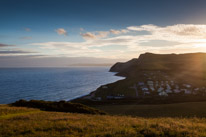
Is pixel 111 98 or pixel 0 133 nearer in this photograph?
pixel 0 133

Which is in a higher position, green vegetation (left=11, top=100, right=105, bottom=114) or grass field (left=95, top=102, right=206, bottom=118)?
green vegetation (left=11, top=100, right=105, bottom=114)

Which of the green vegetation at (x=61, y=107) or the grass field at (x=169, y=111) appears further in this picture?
the grass field at (x=169, y=111)

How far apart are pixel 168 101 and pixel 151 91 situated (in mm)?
18009

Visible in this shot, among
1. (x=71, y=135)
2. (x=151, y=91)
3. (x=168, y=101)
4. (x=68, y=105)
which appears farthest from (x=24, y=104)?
(x=151, y=91)

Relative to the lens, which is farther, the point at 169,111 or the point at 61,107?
the point at 169,111

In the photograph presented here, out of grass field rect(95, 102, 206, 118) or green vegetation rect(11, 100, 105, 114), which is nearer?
green vegetation rect(11, 100, 105, 114)

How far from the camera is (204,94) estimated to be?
7644 centimetres

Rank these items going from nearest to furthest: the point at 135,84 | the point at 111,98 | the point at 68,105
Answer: the point at 68,105, the point at 111,98, the point at 135,84

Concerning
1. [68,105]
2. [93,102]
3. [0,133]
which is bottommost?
[93,102]

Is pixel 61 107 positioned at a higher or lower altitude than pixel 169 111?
higher

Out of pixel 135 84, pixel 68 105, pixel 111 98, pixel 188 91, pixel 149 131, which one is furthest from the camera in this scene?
pixel 135 84

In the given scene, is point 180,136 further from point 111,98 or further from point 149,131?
point 111,98

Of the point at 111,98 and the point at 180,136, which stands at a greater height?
the point at 180,136

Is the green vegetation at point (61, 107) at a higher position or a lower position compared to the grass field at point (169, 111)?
higher
